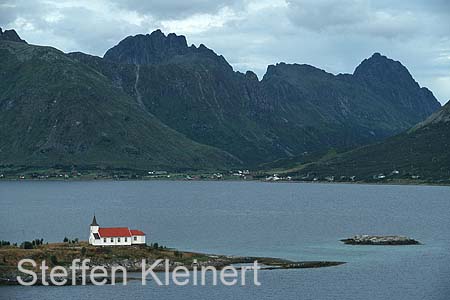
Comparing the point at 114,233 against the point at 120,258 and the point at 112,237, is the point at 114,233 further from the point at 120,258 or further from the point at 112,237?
the point at 120,258

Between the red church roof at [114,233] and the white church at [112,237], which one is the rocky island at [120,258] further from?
the red church roof at [114,233]

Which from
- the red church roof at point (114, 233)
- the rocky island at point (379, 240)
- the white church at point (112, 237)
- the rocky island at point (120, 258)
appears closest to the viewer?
the rocky island at point (120, 258)

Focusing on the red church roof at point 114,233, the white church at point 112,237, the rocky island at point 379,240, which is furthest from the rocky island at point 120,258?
the rocky island at point 379,240

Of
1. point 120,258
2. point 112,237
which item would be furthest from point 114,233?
point 120,258

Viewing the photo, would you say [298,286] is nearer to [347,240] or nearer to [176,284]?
[176,284]

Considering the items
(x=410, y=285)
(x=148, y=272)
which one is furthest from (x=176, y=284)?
(x=410, y=285)

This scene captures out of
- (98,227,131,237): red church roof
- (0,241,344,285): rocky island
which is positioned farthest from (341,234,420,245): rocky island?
(98,227,131,237): red church roof

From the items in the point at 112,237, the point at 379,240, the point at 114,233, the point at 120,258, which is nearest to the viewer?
the point at 120,258

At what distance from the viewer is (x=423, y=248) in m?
173

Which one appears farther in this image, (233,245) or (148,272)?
(233,245)

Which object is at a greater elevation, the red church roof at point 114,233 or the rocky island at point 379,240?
the red church roof at point 114,233

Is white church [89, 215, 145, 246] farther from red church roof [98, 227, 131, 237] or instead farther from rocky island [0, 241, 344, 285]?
rocky island [0, 241, 344, 285]

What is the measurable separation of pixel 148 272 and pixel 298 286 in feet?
80.2

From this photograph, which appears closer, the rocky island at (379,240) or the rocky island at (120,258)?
the rocky island at (120,258)
